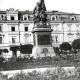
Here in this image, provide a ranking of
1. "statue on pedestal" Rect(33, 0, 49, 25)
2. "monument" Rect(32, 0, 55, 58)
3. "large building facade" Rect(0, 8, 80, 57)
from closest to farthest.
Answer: "monument" Rect(32, 0, 55, 58), "statue on pedestal" Rect(33, 0, 49, 25), "large building facade" Rect(0, 8, 80, 57)

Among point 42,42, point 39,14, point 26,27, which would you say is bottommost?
point 42,42

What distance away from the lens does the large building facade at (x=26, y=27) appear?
4000 centimetres

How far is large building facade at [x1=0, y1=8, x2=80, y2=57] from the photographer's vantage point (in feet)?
131

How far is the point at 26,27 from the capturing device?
4128 centimetres

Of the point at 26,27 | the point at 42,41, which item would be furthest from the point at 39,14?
the point at 26,27

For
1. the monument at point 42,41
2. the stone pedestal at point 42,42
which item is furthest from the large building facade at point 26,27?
the stone pedestal at point 42,42

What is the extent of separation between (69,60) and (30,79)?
577 cm

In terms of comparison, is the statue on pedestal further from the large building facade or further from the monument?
the large building facade

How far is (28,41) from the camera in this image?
40.8 metres

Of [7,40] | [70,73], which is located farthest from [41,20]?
[7,40]

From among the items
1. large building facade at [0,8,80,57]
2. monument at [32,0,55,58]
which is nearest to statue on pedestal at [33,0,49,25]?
monument at [32,0,55,58]

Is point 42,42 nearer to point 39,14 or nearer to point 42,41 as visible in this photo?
point 42,41

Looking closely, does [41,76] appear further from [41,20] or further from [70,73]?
[41,20]

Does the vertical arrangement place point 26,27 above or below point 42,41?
above
